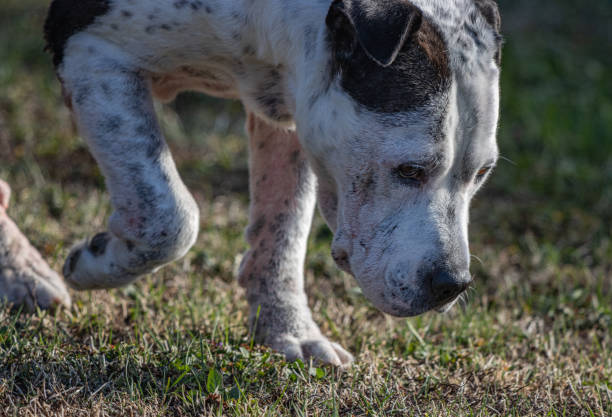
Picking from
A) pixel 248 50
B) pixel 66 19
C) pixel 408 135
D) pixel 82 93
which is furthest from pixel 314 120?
pixel 66 19

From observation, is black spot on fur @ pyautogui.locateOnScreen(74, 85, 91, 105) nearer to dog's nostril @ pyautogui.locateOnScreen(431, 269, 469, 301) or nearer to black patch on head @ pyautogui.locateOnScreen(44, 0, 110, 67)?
black patch on head @ pyautogui.locateOnScreen(44, 0, 110, 67)

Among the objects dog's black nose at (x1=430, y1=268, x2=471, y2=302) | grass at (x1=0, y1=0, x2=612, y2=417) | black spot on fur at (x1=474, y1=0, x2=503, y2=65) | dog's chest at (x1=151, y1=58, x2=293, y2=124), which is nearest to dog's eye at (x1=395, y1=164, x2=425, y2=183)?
dog's black nose at (x1=430, y1=268, x2=471, y2=302)

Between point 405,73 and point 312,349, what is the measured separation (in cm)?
115

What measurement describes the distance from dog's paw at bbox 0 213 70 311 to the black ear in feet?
5.09

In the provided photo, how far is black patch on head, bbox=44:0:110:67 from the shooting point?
118 inches

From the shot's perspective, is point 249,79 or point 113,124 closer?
point 113,124

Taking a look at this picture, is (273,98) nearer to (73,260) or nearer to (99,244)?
(99,244)

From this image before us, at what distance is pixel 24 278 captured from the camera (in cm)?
325

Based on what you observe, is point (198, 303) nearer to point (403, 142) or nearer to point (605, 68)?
point (403, 142)

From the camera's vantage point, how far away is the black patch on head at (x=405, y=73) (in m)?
2.56

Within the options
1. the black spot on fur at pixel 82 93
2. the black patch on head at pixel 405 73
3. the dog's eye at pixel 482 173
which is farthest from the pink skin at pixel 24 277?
the dog's eye at pixel 482 173

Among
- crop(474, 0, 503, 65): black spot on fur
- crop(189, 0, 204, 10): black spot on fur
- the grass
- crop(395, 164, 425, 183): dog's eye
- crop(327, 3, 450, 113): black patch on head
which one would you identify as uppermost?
crop(474, 0, 503, 65): black spot on fur

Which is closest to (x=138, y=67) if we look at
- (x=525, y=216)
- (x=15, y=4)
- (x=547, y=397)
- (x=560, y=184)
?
(x=547, y=397)

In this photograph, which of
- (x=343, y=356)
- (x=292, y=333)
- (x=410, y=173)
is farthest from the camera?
(x=292, y=333)
